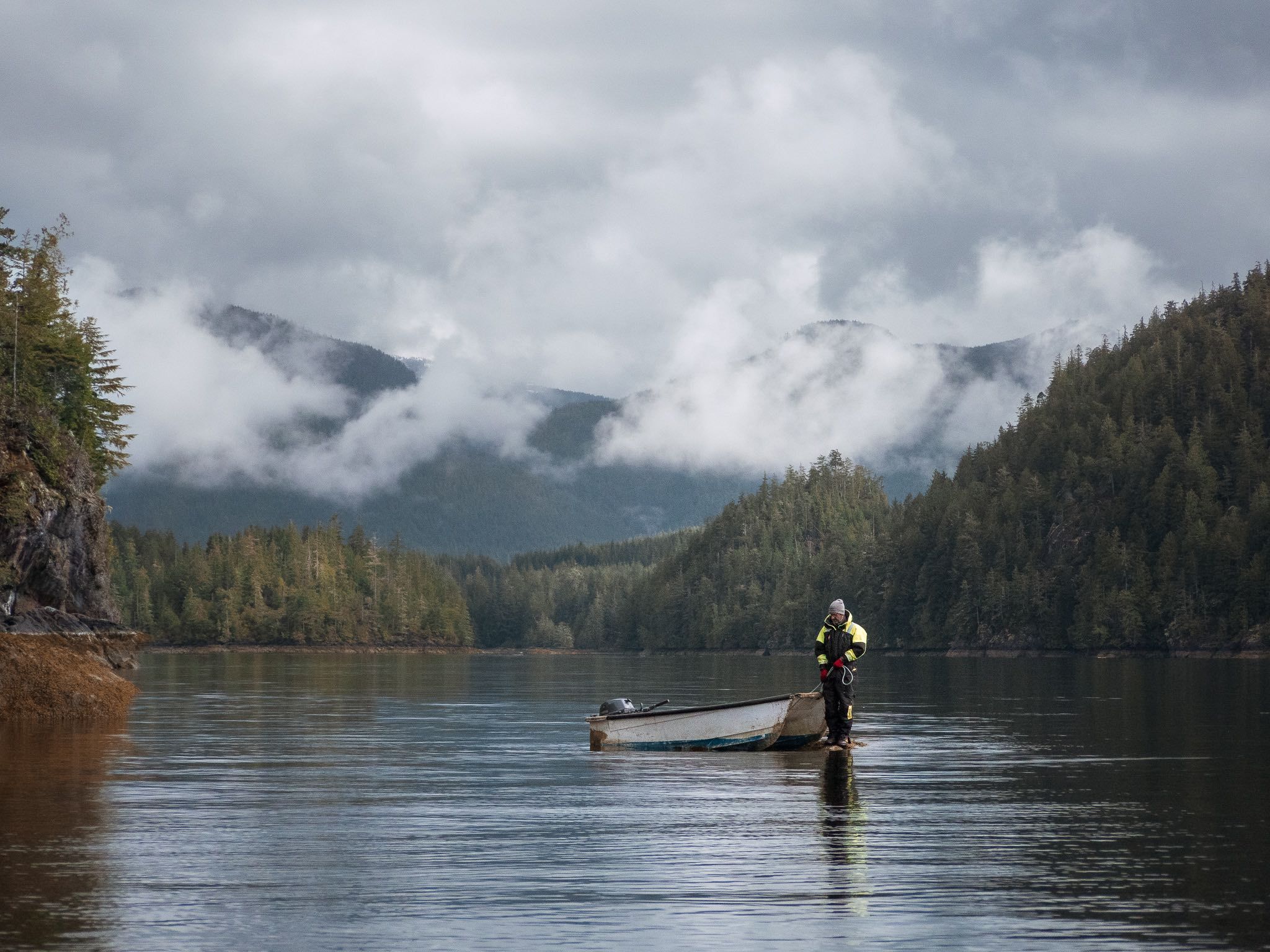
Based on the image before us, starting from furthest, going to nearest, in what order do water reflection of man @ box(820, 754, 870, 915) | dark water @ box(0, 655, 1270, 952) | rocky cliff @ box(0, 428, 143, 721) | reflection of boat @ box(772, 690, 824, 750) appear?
rocky cliff @ box(0, 428, 143, 721), reflection of boat @ box(772, 690, 824, 750), water reflection of man @ box(820, 754, 870, 915), dark water @ box(0, 655, 1270, 952)

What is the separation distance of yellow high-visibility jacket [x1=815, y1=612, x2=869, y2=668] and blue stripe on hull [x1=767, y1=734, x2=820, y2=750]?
3095 millimetres

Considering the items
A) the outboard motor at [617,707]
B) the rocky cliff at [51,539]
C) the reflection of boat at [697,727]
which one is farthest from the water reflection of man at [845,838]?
the rocky cliff at [51,539]

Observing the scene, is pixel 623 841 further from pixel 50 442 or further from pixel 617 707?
pixel 50 442

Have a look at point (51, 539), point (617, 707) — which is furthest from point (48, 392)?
point (617, 707)

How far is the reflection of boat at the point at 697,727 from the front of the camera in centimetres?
4188

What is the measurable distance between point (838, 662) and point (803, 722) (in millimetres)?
3643

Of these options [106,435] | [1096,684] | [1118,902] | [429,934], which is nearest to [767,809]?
[1118,902]

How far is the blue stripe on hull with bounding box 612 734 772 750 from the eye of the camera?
139 ft

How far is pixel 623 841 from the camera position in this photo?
84.4 feet

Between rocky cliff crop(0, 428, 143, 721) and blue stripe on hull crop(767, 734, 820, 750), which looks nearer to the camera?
blue stripe on hull crop(767, 734, 820, 750)

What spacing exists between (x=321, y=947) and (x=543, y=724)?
4240 cm

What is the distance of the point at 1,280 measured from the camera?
10062 cm

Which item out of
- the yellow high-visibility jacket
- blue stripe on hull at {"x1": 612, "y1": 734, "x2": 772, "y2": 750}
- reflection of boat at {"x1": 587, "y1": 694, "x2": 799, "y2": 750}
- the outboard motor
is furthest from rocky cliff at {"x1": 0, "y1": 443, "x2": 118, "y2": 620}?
the yellow high-visibility jacket

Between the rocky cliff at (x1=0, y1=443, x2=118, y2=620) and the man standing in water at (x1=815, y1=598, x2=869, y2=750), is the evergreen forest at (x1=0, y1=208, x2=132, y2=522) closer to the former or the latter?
the rocky cliff at (x1=0, y1=443, x2=118, y2=620)
